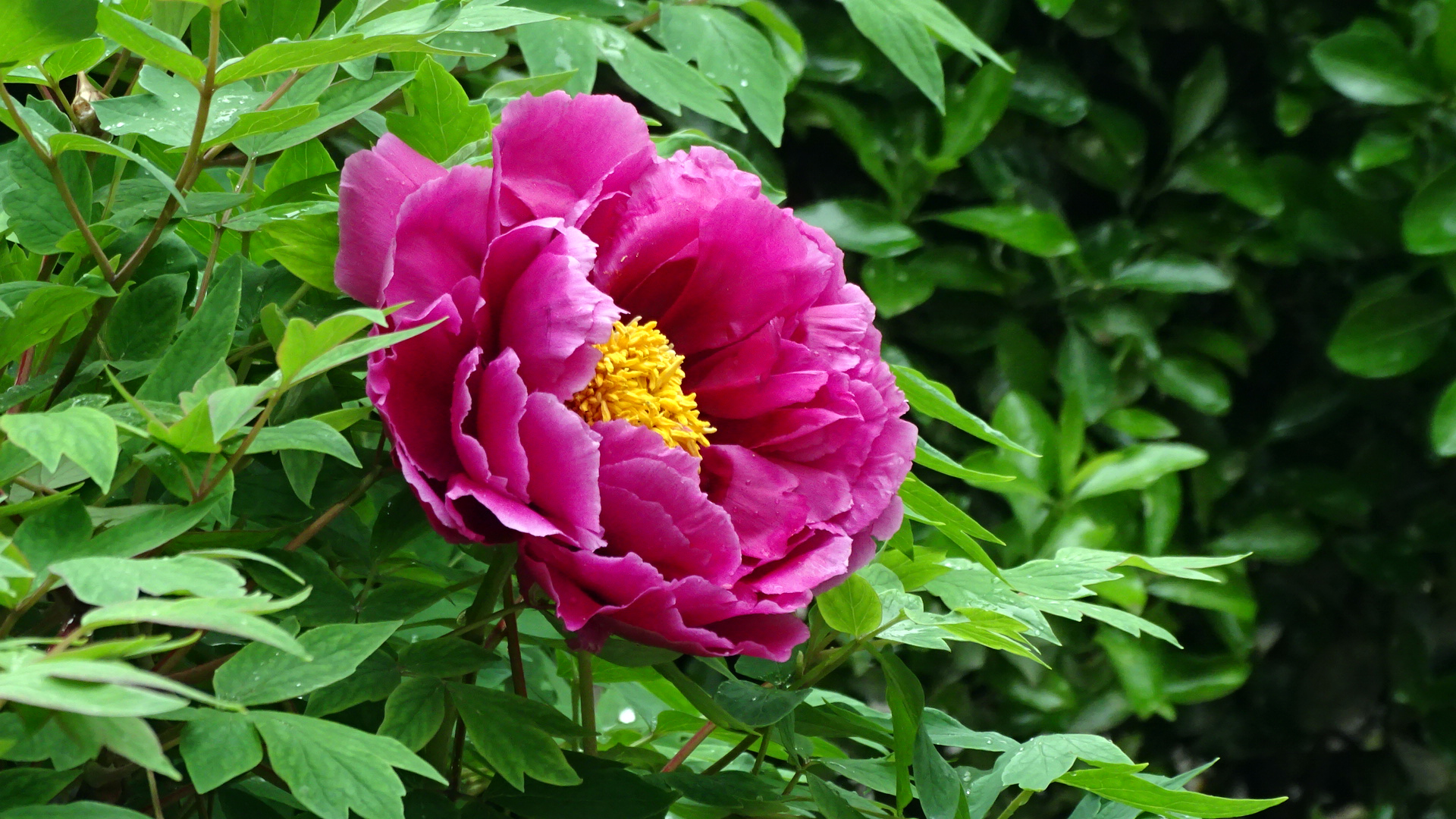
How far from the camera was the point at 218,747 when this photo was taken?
8.8 inches

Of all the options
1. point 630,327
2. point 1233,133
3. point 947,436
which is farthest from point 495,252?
point 1233,133

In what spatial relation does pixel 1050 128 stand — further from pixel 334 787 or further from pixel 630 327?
pixel 334 787

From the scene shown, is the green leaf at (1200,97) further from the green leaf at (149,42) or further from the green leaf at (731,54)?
the green leaf at (149,42)

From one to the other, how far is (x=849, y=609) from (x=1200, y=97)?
0.92 metres

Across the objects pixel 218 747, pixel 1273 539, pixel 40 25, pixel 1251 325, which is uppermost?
pixel 40 25

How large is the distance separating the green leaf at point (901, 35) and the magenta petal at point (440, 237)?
0.24 meters

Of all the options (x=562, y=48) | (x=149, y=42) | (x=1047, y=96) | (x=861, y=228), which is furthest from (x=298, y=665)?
(x=1047, y=96)

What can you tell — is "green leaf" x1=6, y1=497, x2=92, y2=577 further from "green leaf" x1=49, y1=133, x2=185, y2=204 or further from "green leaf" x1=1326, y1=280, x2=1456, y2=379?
"green leaf" x1=1326, y1=280, x2=1456, y2=379

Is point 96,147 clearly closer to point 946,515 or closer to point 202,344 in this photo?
point 202,344

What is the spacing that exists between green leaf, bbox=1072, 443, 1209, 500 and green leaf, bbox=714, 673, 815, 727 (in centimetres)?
66

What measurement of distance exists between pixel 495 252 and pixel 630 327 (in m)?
0.05

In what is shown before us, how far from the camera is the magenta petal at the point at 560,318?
10.2 inches

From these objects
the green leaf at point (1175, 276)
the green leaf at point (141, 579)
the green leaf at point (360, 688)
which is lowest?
the green leaf at point (1175, 276)

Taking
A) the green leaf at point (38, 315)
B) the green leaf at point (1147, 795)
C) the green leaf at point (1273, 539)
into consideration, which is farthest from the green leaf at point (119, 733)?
the green leaf at point (1273, 539)
